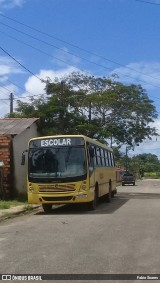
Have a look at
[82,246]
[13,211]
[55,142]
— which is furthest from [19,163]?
[82,246]

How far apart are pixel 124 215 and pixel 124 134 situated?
2499 cm

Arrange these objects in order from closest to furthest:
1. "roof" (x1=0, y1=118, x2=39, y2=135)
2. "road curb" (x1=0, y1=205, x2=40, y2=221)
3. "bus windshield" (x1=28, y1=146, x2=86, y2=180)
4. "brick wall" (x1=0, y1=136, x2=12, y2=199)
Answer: "road curb" (x1=0, y1=205, x2=40, y2=221)
"bus windshield" (x1=28, y1=146, x2=86, y2=180)
"brick wall" (x1=0, y1=136, x2=12, y2=199)
"roof" (x1=0, y1=118, x2=39, y2=135)

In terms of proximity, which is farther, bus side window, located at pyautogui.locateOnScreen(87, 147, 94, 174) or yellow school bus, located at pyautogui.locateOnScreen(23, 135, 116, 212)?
bus side window, located at pyautogui.locateOnScreen(87, 147, 94, 174)

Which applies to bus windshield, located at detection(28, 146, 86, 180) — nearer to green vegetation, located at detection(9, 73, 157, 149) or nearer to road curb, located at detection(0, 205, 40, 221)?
road curb, located at detection(0, 205, 40, 221)

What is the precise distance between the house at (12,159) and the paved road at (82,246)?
9685 millimetres

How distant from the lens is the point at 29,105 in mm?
36719

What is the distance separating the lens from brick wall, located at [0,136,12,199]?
82.4 ft

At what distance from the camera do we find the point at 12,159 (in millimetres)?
25562

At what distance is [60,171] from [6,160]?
757 cm

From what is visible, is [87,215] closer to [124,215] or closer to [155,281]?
[124,215]

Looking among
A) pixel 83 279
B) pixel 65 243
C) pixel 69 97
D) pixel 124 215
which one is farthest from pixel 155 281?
pixel 69 97

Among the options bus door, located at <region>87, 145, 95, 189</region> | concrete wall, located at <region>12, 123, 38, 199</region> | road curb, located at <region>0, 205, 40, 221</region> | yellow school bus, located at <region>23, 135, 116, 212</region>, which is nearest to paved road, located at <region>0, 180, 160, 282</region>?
road curb, located at <region>0, 205, 40, 221</region>

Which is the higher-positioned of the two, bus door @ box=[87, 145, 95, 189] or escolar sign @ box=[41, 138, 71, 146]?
escolar sign @ box=[41, 138, 71, 146]

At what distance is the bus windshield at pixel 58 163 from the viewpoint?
60.2 ft
